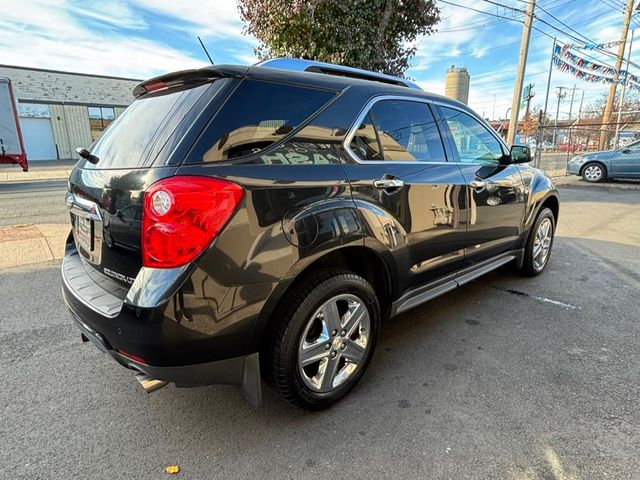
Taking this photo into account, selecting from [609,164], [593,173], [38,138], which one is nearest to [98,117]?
[38,138]

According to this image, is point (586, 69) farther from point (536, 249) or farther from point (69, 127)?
point (69, 127)

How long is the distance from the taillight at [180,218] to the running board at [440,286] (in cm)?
142

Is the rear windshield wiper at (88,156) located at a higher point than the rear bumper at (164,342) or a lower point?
higher

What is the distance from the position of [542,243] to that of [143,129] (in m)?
4.14

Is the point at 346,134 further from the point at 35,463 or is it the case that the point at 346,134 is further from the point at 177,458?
the point at 35,463

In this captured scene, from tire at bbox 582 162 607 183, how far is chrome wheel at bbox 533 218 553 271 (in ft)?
35.1

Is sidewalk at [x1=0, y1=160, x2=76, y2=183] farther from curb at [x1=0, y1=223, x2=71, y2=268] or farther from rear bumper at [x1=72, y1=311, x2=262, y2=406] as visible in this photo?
rear bumper at [x1=72, y1=311, x2=262, y2=406]

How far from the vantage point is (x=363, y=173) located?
2.25 meters

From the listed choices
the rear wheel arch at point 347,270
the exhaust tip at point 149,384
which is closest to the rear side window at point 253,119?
the rear wheel arch at point 347,270

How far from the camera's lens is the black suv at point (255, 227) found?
1.66 meters

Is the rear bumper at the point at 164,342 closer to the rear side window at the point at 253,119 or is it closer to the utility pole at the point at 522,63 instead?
the rear side window at the point at 253,119

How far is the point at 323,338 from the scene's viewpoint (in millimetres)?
2168

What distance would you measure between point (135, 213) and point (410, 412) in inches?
69.7

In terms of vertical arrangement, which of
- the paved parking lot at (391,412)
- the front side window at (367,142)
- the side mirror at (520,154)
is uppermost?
the front side window at (367,142)
